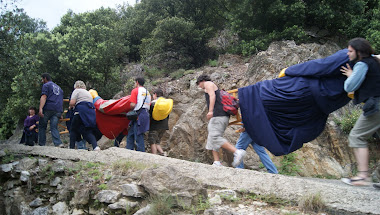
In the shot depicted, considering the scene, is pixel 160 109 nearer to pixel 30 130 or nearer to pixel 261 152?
pixel 261 152

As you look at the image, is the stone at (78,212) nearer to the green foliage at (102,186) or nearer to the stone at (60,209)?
the stone at (60,209)

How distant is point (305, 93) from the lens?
491 cm

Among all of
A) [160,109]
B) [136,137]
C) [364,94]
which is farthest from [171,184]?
[160,109]

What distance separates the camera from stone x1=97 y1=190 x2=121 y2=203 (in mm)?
4191

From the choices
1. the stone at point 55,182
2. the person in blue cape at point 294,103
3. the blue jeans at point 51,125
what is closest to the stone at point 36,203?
the stone at point 55,182

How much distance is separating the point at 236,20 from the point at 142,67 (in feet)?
16.2

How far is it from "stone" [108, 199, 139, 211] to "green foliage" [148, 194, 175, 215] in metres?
0.33

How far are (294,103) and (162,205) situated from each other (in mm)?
2591

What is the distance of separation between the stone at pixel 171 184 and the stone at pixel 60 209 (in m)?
1.36

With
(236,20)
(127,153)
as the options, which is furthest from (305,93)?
(236,20)

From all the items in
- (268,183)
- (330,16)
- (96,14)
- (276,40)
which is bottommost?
(268,183)

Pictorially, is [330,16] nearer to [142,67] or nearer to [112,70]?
[142,67]

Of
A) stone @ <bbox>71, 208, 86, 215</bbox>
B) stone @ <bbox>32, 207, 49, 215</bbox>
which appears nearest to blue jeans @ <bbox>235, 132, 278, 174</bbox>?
stone @ <bbox>71, 208, 86, 215</bbox>

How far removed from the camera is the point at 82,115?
23.4 feet
